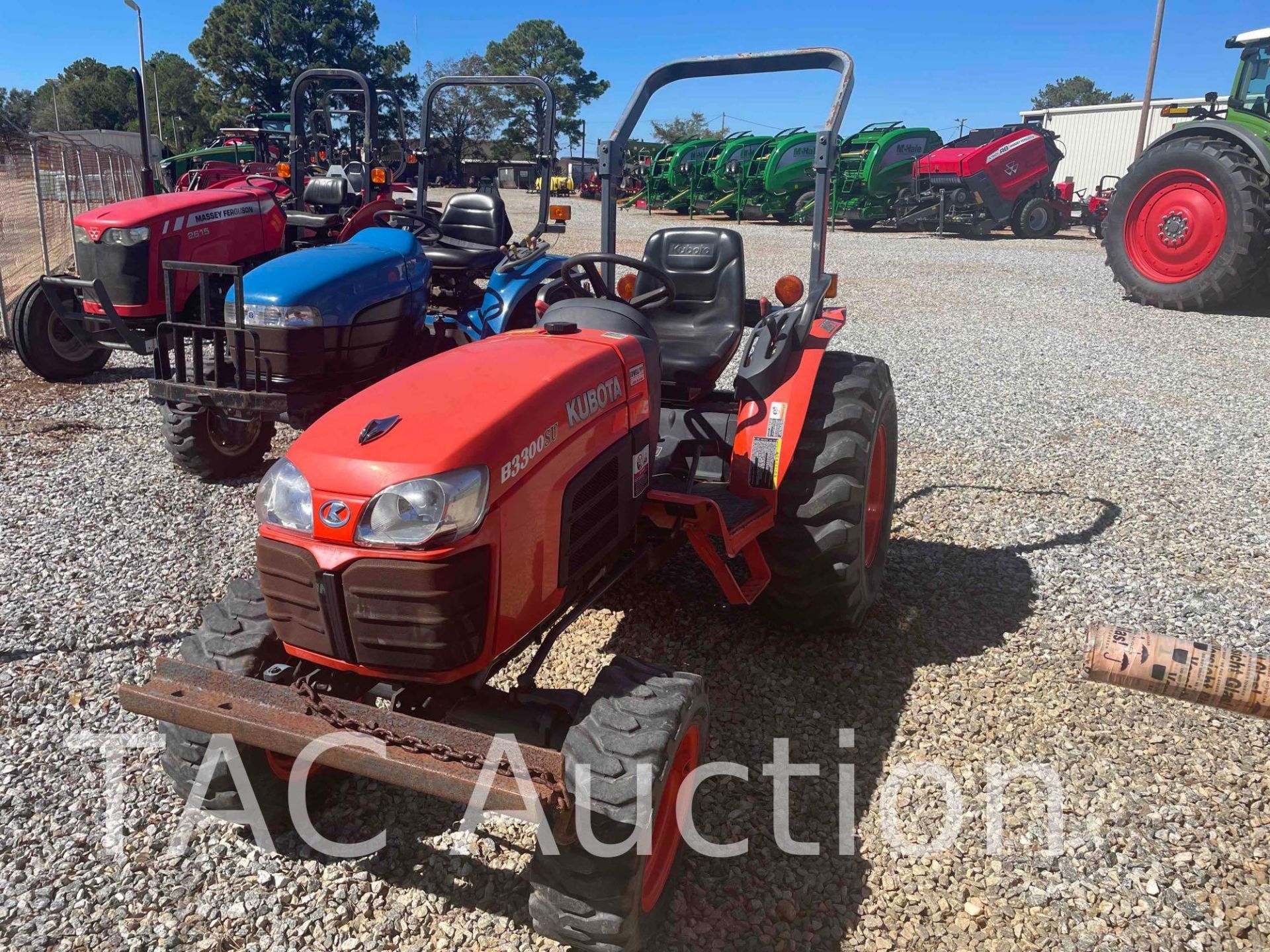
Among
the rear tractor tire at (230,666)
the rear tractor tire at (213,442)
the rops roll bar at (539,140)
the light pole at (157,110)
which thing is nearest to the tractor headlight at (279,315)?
the rear tractor tire at (213,442)

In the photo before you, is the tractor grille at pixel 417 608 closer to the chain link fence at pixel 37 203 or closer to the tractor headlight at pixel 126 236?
the tractor headlight at pixel 126 236

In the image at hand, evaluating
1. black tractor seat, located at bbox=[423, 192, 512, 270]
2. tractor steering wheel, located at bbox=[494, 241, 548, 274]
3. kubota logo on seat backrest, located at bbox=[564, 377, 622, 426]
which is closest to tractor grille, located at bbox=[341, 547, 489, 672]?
kubota logo on seat backrest, located at bbox=[564, 377, 622, 426]

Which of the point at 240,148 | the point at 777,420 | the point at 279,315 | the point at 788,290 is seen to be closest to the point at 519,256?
the point at 279,315

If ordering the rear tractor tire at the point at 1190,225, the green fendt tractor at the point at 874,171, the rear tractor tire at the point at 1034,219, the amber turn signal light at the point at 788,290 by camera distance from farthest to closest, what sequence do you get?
the green fendt tractor at the point at 874,171 < the rear tractor tire at the point at 1034,219 < the rear tractor tire at the point at 1190,225 < the amber turn signal light at the point at 788,290

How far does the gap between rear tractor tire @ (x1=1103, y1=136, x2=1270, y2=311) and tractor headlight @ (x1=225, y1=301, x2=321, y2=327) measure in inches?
336

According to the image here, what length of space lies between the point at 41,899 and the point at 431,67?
67.6 meters

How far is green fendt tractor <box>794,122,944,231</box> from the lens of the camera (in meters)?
20.0

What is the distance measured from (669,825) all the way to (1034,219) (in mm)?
18931

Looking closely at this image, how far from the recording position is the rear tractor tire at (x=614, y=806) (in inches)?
71.2

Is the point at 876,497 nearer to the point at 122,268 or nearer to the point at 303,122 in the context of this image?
the point at 122,268

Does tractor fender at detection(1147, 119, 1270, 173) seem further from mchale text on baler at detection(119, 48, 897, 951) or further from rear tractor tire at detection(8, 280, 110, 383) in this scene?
rear tractor tire at detection(8, 280, 110, 383)

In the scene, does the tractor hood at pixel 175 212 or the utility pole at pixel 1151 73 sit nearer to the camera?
the tractor hood at pixel 175 212

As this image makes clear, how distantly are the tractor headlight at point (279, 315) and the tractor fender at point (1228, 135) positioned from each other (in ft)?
28.8

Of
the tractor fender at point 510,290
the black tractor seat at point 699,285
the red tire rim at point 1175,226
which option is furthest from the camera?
the red tire rim at point 1175,226
